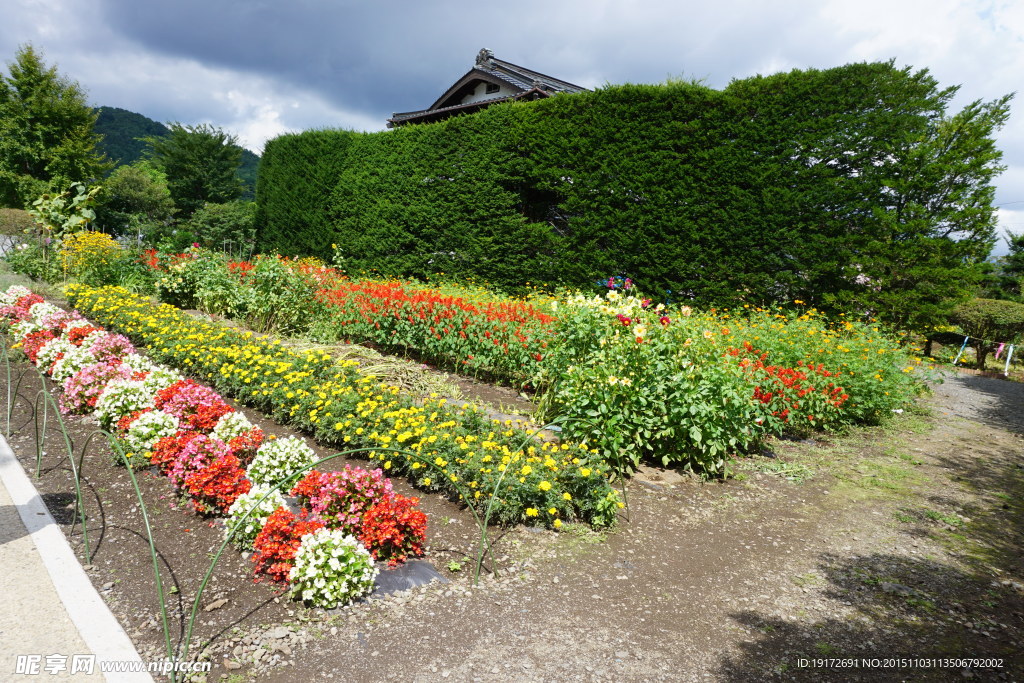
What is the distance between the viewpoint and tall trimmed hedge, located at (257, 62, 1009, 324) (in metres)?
7.54

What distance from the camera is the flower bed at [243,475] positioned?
2.40 metres

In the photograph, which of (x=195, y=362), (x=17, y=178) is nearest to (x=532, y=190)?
(x=195, y=362)

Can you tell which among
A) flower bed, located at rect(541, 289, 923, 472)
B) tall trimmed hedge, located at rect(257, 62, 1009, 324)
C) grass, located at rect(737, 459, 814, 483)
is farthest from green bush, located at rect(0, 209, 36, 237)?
grass, located at rect(737, 459, 814, 483)

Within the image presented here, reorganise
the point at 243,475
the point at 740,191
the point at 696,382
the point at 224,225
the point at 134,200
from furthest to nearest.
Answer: the point at 134,200, the point at 224,225, the point at 740,191, the point at 696,382, the point at 243,475

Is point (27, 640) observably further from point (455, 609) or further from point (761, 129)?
point (761, 129)

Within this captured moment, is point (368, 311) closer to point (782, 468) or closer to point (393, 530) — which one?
point (393, 530)

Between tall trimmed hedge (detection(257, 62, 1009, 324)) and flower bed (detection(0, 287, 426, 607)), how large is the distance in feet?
22.5

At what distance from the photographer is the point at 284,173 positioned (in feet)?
51.6

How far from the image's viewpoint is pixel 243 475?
312 centimetres

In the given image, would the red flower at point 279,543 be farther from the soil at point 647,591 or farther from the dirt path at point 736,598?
the dirt path at point 736,598

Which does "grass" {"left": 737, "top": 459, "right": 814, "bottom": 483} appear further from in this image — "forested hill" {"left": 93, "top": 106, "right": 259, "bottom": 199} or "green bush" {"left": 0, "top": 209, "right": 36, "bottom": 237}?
"forested hill" {"left": 93, "top": 106, "right": 259, "bottom": 199}

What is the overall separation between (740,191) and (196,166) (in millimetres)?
28615

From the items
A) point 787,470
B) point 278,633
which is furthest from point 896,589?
point 278,633

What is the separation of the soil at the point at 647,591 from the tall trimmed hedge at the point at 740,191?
469 cm
